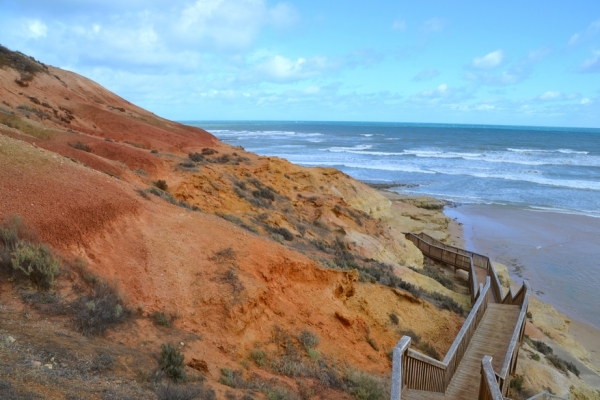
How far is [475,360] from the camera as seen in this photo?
34.2 ft

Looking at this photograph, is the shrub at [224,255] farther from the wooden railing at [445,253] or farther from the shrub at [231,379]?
the wooden railing at [445,253]

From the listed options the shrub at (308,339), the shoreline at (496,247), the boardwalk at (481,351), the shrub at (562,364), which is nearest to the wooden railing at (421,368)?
the boardwalk at (481,351)

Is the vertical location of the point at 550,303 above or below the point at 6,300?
below

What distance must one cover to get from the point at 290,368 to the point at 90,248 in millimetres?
4394

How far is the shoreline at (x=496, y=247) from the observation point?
16094 mm

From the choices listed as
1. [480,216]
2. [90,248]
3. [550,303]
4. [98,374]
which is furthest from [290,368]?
[480,216]

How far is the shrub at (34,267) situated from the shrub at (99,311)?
0.60 meters

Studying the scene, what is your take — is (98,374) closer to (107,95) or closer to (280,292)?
(280,292)

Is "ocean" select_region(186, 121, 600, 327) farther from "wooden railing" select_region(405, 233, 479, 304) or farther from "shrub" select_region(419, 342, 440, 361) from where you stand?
"shrub" select_region(419, 342, 440, 361)

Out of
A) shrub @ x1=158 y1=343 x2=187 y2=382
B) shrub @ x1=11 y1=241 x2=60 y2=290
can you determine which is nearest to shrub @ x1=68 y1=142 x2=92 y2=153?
shrub @ x1=11 y1=241 x2=60 y2=290

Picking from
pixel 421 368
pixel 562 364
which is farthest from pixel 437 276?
pixel 421 368

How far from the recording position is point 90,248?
837 centimetres

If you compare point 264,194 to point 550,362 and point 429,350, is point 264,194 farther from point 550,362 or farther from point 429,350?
point 550,362

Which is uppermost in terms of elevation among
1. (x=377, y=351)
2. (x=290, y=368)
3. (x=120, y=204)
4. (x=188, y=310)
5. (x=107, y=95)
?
(x=107, y=95)
